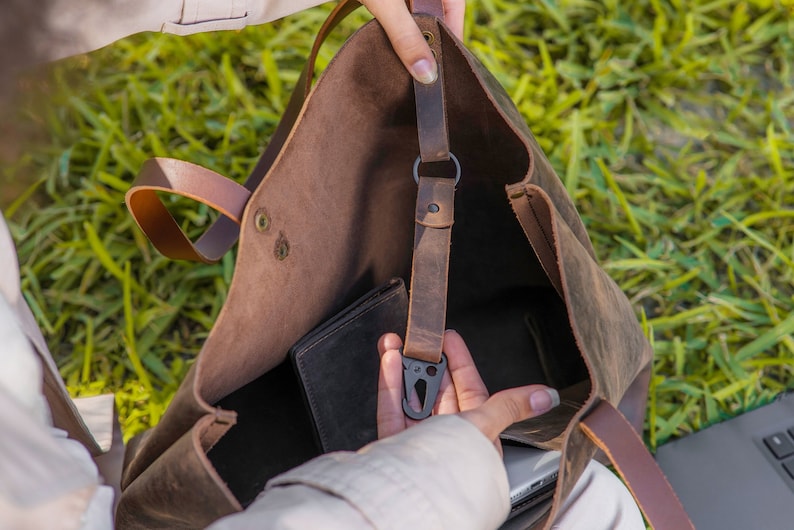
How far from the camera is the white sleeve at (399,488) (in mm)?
665

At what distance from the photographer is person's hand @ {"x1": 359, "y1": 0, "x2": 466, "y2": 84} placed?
95 centimetres

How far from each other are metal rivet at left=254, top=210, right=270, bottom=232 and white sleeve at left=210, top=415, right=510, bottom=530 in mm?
309

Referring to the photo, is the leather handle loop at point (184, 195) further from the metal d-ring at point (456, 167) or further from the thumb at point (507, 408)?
the thumb at point (507, 408)

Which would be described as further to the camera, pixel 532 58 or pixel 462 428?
pixel 532 58

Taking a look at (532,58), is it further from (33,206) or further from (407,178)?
(33,206)

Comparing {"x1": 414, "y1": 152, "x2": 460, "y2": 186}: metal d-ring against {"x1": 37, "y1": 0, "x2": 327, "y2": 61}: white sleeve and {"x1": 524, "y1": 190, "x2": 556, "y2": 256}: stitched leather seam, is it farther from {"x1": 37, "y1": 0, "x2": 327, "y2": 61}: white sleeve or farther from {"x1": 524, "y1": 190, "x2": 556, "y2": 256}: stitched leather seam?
{"x1": 37, "y1": 0, "x2": 327, "y2": 61}: white sleeve

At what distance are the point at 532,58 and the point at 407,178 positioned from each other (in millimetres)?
753

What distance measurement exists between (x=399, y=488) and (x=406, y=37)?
22.8 inches

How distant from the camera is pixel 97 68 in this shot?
1.76 metres

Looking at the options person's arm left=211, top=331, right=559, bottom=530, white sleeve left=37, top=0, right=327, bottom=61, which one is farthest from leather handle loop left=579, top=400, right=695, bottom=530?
white sleeve left=37, top=0, right=327, bottom=61

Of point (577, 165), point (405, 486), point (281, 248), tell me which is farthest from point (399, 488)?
point (577, 165)

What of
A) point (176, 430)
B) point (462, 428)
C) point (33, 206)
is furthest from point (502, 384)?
point (33, 206)

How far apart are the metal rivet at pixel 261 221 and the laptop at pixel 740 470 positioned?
2.90 ft

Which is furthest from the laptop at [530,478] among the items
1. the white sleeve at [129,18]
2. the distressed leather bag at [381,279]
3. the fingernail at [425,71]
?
the white sleeve at [129,18]
